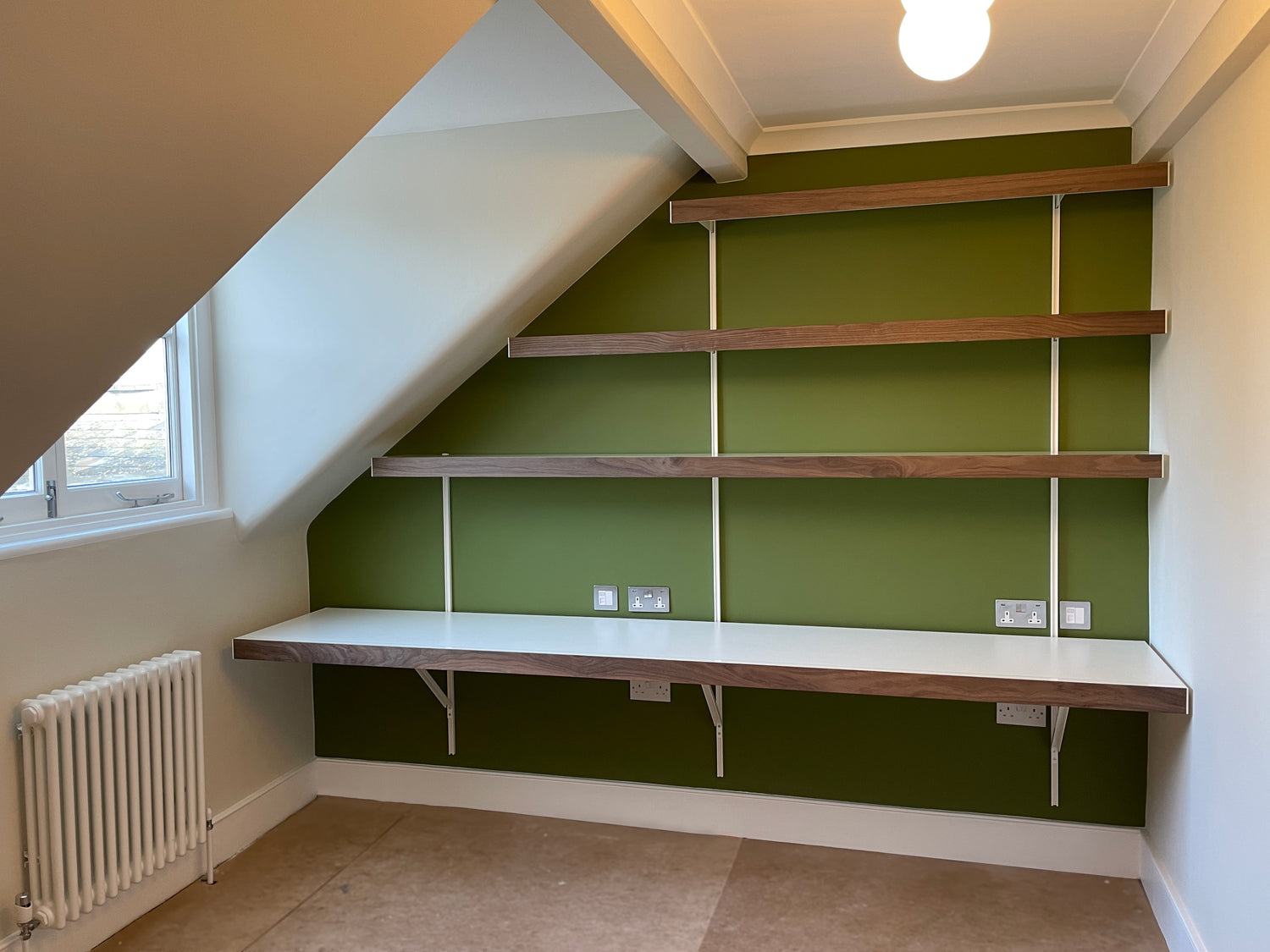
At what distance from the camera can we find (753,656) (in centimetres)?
273

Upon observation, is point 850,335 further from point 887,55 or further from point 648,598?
point 648,598

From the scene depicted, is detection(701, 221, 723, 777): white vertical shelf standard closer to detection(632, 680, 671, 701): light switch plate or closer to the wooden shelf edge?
detection(632, 680, 671, 701): light switch plate

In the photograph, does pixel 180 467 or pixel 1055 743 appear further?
pixel 180 467

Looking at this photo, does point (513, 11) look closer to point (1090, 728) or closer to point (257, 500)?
point (257, 500)

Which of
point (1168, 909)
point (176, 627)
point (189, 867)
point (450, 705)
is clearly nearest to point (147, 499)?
point (176, 627)

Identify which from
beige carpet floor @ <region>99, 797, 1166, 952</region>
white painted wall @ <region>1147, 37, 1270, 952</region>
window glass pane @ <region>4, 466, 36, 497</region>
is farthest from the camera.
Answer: beige carpet floor @ <region>99, 797, 1166, 952</region>

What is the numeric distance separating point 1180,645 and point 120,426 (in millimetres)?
2875

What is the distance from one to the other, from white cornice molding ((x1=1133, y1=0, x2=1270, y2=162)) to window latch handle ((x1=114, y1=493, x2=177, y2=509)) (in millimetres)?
2835

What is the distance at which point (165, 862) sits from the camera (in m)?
2.72

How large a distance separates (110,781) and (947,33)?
248cm

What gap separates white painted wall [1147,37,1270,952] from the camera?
1917 millimetres

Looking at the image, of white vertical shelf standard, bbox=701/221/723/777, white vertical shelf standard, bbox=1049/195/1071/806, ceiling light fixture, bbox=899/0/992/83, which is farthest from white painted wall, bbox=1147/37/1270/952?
white vertical shelf standard, bbox=701/221/723/777

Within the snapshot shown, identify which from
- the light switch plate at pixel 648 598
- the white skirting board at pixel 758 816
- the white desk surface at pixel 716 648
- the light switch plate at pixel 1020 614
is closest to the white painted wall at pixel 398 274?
the white desk surface at pixel 716 648

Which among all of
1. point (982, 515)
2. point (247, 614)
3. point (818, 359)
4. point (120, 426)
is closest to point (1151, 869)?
point (982, 515)
